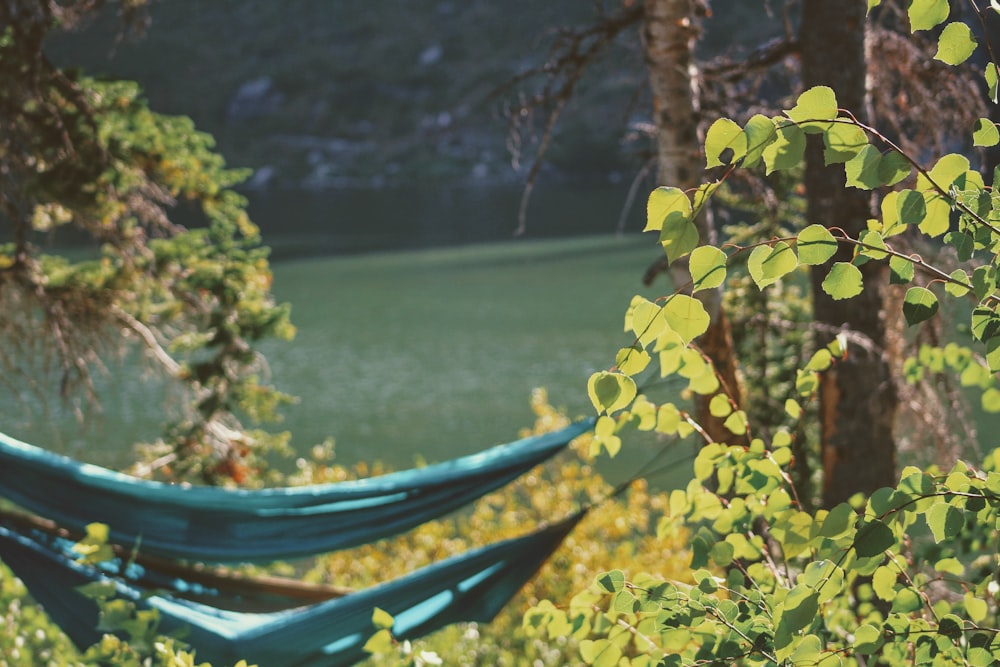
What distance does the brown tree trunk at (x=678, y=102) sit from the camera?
2295mm

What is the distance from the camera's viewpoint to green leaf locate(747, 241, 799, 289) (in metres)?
0.75

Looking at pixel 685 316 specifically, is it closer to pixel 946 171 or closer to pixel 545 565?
pixel 946 171

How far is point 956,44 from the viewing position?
747mm

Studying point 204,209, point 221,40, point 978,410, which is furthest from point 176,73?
point 204,209

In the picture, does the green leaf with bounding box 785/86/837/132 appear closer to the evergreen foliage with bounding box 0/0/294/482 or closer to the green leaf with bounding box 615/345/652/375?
the green leaf with bounding box 615/345/652/375

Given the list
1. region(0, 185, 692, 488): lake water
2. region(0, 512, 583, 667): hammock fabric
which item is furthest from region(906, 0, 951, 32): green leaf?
region(0, 185, 692, 488): lake water

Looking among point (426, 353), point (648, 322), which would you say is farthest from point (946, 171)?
point (426, 353)

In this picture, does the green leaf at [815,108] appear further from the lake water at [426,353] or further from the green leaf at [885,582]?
the lake water at [426,353]

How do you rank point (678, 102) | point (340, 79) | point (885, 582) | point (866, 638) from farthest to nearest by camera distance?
point (340, 79), point (678, 102), point (885, 582), point (866, 638)

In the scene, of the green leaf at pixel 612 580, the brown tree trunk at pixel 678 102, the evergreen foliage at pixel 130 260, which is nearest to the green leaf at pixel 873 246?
the green leaf at pixel 612 580

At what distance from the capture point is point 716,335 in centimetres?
241

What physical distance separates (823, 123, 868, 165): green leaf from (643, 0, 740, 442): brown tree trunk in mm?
1560

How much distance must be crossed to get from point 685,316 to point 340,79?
172 feet

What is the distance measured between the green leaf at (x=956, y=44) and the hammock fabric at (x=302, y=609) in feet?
4.73
